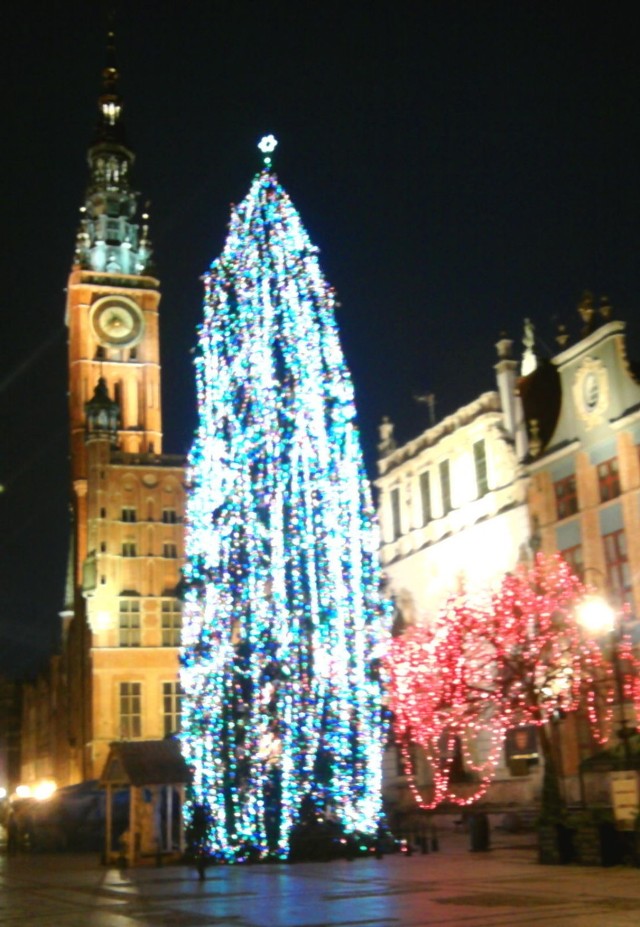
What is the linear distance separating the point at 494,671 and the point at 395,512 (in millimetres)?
11360

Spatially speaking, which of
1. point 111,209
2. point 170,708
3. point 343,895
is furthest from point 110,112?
point 343,895

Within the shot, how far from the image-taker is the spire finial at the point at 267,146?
3159 cm

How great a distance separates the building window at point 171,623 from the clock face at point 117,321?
73.0ft

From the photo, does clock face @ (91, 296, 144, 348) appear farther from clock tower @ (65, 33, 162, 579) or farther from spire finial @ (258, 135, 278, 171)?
spire finial @ (258, 135, 278, 171)

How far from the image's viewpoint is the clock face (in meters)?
77.1

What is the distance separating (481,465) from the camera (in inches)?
1705

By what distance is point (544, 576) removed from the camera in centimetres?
3650

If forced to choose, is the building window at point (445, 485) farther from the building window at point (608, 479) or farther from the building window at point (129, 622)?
the building window at point (129, 622)

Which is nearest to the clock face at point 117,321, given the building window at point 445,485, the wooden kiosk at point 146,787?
the building window at point 445,485

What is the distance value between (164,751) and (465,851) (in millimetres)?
8508

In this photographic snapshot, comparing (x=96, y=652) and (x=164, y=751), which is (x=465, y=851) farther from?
(x=96, y=652)

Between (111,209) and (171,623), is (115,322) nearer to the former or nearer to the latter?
(111,209)

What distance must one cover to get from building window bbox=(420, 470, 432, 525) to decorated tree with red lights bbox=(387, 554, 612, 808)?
5.62 m

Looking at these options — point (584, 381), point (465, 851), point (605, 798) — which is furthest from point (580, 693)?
point (584, 381)
